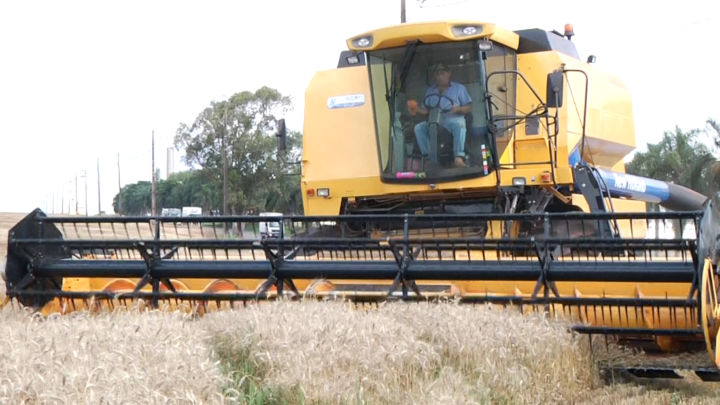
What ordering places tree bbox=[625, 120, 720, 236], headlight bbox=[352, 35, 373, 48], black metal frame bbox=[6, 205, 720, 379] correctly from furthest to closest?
tree bbox=[625, 120, 720, 236] < headlight bbox=[352, 35, 373, 48] < black metal frame bbox=[6, 205, 720, 379]

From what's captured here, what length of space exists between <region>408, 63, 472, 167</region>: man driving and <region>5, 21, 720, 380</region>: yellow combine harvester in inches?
0.5

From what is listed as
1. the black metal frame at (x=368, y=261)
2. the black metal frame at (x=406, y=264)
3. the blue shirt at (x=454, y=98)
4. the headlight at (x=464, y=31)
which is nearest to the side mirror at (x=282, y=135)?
the blue shirt at (x=454, y=98)

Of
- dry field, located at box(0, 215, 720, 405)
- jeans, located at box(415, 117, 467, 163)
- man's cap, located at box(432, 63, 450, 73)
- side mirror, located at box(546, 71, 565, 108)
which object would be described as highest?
man's cap, located at box(432, 63, 450, 73)


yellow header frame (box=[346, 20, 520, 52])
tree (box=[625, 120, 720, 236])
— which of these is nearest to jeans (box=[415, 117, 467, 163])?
yellow header frame (box=[346, 20, 520, 52])

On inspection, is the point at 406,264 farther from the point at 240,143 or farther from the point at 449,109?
the point at 240,143

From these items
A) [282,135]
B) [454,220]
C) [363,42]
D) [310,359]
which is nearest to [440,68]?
[363,42]

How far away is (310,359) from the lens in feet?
11.0

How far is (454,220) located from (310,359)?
2.18 m

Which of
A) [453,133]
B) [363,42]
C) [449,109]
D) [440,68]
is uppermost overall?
[363,42]

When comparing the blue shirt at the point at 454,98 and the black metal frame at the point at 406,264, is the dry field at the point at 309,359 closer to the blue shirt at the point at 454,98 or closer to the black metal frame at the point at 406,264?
the black metal frame at the point at 406,264

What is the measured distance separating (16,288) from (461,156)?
3.50 metres

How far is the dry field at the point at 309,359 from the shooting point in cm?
251

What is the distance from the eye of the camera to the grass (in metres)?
2.52

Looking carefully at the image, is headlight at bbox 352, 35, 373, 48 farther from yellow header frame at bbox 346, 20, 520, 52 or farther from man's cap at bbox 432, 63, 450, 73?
man's cap at bbox 432, 63, 450, 73
